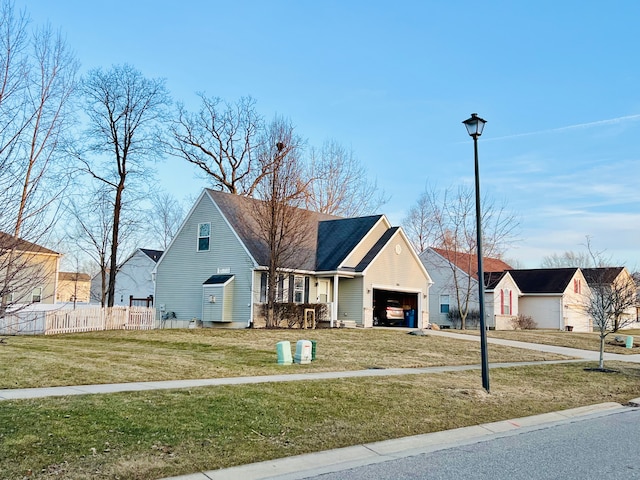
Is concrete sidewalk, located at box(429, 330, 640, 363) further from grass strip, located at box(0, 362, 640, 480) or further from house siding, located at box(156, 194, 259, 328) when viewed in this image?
house siding, located at box(156, 194, 259, 328)

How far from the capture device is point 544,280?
48.8 m

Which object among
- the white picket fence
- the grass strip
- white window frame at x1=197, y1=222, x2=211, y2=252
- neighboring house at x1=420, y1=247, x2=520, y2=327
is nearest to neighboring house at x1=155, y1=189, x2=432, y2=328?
white window frame at x1=197, y1=222, x2=211, y2=252

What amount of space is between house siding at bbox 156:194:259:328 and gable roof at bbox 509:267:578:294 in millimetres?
27770

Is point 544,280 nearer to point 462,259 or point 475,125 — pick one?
point 462,259

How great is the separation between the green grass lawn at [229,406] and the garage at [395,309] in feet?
52.7

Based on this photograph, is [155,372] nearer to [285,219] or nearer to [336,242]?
[285,219]

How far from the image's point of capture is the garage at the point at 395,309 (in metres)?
36.2

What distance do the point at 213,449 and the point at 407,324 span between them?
30133 millimetres

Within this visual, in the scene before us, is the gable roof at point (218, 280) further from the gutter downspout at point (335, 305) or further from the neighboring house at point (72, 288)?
the neighboring house at point (72, 288)

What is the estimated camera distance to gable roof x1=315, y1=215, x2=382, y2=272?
3153 centimetres

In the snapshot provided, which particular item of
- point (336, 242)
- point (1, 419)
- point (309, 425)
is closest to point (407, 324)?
point (336, 242)

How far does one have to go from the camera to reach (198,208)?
32.1 metres

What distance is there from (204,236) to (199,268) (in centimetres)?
166

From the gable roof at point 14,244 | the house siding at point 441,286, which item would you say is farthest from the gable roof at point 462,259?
the gable roof at point 14,244
